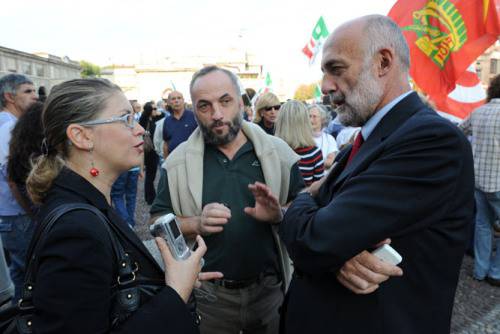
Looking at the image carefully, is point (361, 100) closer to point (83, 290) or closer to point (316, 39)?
point (83, 290)

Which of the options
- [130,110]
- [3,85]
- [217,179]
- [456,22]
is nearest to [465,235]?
[217,179]

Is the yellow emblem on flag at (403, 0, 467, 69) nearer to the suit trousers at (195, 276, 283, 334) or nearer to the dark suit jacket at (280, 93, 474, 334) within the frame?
the dark suit jacket at (280, 93, 474, 334)

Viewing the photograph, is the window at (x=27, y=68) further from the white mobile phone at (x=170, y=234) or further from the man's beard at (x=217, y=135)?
the white mobile phone at (x=170, y=234)

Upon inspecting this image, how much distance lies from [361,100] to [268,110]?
4110mm

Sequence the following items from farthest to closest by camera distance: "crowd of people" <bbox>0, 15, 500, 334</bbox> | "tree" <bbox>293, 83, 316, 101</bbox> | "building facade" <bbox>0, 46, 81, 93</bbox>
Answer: "tree" <bbox>293, 83, 316, 101</bbox> < "building facade" <bbox>0, 46, 81, 93</bbox> < "crowd of people" <bbox>0, 15, 500, 334</bbox>

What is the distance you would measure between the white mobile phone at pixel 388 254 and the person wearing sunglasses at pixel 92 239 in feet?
2.37

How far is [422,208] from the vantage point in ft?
4.04

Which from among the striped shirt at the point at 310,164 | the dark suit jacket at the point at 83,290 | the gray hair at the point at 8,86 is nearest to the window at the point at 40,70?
the gray hair at the point at 8,86

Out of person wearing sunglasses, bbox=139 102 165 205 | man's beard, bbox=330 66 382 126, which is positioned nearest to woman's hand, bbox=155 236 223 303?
man's beard, bbox=330 66 382 126

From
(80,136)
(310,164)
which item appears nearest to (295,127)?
(310,164)

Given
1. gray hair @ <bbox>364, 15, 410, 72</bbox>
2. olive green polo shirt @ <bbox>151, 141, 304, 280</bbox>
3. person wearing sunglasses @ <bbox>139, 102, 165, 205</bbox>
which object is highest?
gray hair @ <bbox>364, 15, 410, 72</bbox>

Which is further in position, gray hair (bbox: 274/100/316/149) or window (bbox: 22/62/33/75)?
window (bbox: 22/62/33/75)

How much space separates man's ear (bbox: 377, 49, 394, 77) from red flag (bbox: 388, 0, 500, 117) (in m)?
3.20

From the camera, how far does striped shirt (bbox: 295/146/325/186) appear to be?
433cm
